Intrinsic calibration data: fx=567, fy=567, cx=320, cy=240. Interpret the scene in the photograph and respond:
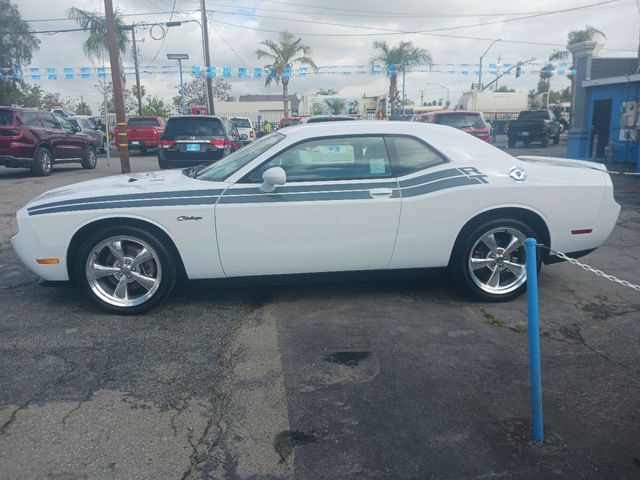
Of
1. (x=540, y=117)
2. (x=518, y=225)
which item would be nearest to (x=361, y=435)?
(x=518, y=225)

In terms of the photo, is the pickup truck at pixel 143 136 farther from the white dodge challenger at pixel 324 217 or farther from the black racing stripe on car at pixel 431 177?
the black racing stripe on car at pixel 431 177

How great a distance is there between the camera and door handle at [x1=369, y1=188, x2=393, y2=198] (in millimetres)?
4555

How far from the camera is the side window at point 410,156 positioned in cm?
471

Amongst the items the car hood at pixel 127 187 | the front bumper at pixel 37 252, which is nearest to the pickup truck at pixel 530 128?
the car hood at pixel 127 187

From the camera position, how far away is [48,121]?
49.7 ft

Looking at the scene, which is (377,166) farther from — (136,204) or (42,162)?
(42,162)

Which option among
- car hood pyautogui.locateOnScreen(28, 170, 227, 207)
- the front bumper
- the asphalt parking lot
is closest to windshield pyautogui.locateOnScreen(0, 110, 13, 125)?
the asphalt parking lot

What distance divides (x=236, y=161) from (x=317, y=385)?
2296 mm

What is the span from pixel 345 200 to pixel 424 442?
2165 millimetres

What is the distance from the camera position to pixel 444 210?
4.62 m

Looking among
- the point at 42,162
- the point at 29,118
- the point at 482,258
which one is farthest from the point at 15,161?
the point at 482,258

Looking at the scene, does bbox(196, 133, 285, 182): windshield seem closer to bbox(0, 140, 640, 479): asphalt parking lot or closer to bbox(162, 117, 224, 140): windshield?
bbox(0, 140, 640, 479): asphalt parking lot

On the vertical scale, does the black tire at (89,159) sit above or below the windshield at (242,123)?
below

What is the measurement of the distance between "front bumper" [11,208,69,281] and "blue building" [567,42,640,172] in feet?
44.3
